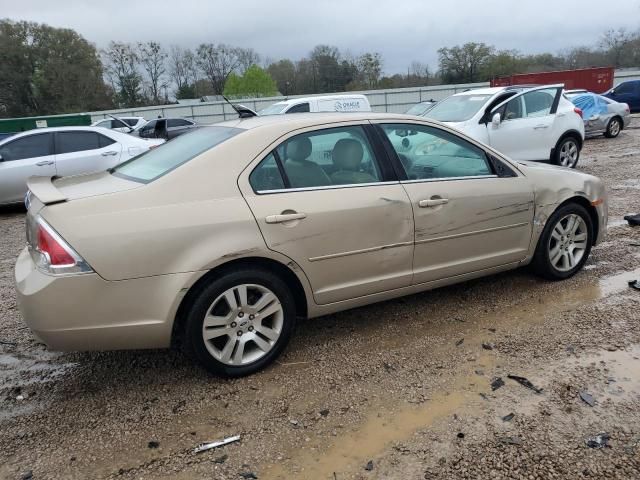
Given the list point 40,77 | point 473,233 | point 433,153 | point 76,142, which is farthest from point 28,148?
point 40,77

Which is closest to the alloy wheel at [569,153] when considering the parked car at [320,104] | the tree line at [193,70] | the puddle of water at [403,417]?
the parked car at [320,104]

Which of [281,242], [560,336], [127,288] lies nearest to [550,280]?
[560,336]

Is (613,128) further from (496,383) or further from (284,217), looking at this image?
(284,217)

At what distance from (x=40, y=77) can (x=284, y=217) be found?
200 ft

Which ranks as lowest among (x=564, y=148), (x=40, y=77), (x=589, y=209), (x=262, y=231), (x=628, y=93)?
(x=564, y=148)

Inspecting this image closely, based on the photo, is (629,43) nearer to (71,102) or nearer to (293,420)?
(71,102)

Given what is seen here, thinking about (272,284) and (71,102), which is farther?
(71,102)

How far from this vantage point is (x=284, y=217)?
121 inches

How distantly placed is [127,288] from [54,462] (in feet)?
2.96

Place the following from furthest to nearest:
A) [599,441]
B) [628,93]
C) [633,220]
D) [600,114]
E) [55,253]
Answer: [628,93] → [600,114] → [633,220] → [55,253] → [599,441]

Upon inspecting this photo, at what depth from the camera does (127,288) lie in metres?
2.74

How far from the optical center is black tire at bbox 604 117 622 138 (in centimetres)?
1557

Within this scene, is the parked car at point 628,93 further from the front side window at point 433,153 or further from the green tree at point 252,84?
the green tree at point 252,84

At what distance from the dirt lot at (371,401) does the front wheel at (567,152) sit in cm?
Answer: 629
